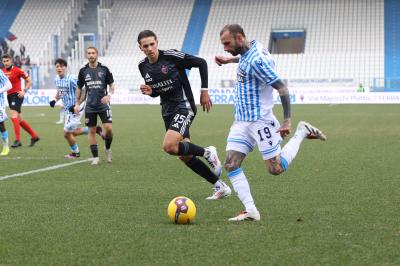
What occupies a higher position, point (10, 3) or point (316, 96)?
point (10, 3)

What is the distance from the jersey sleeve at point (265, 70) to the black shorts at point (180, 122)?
82.0 inches

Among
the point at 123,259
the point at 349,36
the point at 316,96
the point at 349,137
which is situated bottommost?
the point at 123,259

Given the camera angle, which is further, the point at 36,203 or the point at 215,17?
the point at 215,17

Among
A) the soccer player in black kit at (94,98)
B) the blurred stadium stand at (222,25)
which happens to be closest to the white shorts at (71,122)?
the soccer player in black kit at (94,98)

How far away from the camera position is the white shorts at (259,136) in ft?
23.9

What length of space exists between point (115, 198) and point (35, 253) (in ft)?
9.99

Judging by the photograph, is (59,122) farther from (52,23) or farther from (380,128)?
(52,23)

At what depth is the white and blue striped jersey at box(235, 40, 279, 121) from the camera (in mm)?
6977

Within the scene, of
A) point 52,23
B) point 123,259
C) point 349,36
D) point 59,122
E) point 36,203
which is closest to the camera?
point 123,259

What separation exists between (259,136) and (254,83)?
53 centimetres

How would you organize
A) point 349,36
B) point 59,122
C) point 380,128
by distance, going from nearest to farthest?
point 380,128
point 59,122
point 349,36

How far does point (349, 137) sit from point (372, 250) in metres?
13.0

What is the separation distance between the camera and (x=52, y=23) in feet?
171

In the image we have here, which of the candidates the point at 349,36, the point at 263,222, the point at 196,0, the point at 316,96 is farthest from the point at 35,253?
the point at 196,0
